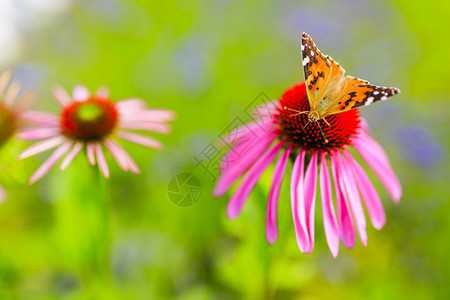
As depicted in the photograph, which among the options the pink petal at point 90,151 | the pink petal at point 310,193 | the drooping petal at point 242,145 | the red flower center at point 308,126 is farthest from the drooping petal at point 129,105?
the pink petal at point 310,193

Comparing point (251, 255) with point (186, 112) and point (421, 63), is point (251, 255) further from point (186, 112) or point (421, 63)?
point (421, 63)

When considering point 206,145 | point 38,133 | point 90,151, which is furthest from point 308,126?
point 206,145

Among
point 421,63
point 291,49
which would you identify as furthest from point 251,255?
point 421,63

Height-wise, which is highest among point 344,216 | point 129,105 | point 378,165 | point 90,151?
point 378,165

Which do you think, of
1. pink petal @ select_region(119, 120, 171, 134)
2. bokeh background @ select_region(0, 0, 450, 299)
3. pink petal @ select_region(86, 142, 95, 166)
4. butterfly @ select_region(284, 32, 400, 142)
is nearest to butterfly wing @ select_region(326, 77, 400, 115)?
butterfly @ select_region(284, 32, 400, 142)

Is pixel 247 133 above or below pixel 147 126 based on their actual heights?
above

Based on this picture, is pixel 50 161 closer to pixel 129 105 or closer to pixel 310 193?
pixel 129 105
